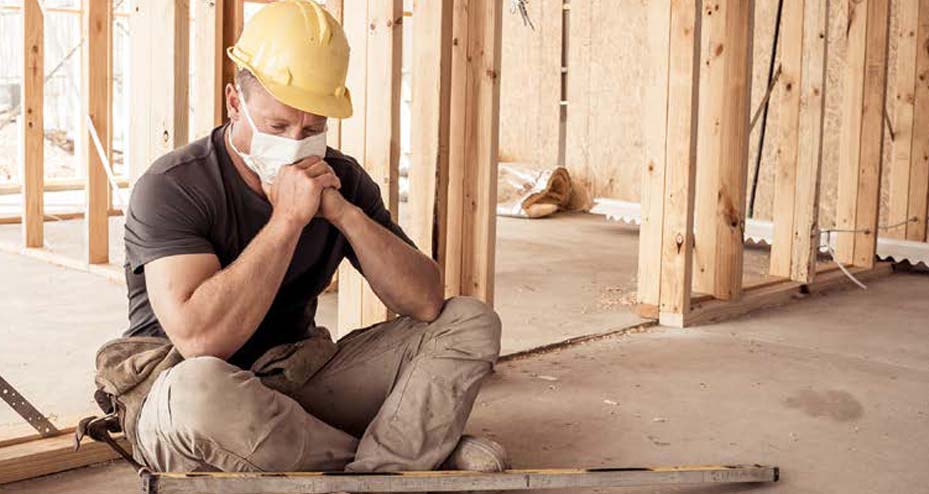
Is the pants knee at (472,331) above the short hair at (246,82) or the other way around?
the other way around

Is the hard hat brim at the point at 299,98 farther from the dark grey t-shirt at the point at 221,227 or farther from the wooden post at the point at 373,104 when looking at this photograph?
the wooden post at the point at 373,104

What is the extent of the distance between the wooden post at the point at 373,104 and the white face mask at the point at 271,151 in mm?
954

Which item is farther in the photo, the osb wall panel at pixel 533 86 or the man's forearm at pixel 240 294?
the osb wall panel at pixel 533 86

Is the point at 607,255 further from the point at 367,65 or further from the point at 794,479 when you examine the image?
the point at 794,479

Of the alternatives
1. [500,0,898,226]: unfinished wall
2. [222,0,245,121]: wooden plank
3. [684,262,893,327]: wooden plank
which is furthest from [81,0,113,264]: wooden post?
[500,0,898,226]: unfinished wall

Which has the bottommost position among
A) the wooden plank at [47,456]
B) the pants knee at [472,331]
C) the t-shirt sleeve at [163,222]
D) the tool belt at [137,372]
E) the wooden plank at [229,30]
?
the wooden plank at [47,456]

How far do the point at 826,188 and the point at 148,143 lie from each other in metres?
4.72

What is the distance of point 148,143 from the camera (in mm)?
3076

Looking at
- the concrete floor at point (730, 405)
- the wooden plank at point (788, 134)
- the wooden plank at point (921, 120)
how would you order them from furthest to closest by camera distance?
the wooden plank at point (921, 120) → the wooden plank at point (788, 134) → the concrete floor at point (730, 405)

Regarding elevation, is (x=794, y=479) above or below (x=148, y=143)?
below

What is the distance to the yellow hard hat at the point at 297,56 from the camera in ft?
7.02

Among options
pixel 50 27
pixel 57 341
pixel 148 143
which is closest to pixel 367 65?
pixel 148 143

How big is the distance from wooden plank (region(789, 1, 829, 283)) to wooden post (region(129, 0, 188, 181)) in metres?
2.87

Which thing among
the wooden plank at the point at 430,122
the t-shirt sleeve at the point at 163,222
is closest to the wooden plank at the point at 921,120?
the wooden plank at the point at 430,122
